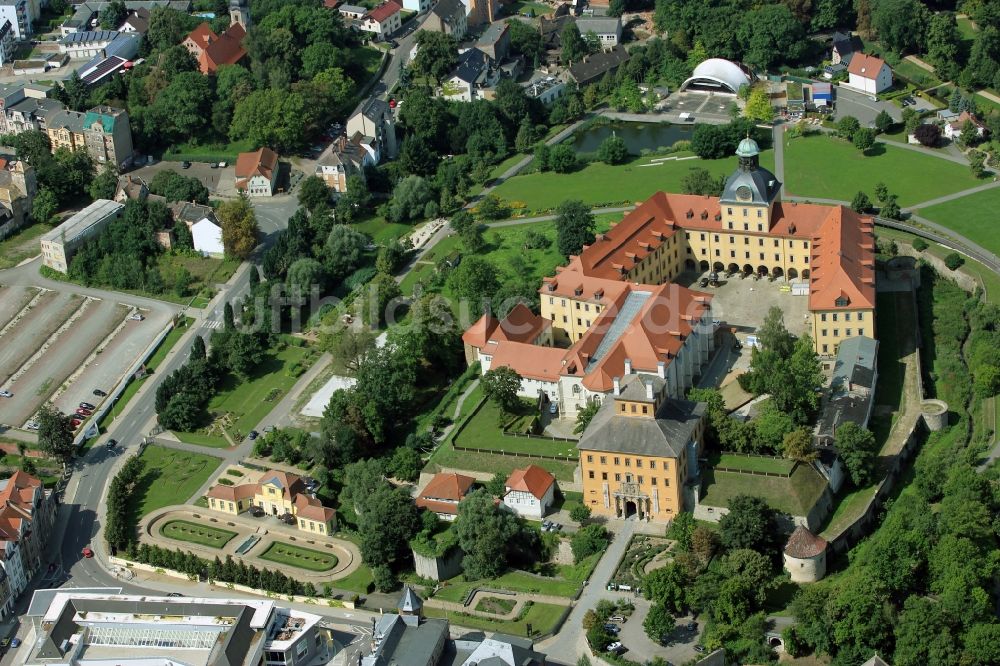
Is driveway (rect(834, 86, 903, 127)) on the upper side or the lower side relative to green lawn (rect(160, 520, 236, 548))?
upper

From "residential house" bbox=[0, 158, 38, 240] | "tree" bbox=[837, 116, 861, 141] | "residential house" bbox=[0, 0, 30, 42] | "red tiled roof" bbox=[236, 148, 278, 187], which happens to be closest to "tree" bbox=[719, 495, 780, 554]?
"tree" bbox=[837, 116, 861, 141]

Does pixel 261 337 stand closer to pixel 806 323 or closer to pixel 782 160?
pixel 806 323

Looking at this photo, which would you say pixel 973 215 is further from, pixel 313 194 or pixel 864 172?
pixel 313 194

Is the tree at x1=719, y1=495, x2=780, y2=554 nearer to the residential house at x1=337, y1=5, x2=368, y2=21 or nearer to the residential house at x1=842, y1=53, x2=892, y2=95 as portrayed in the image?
the residential house at x1=842, y1=53, x2=892, y2=95

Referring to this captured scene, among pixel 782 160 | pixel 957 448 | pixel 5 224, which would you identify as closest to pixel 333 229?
pixel 5 224

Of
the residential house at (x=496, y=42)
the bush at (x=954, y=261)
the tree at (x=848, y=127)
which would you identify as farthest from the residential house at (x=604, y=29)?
the bush at (x=954, y=261)

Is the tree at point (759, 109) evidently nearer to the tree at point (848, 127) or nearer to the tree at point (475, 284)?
the tree at point (848, 127)

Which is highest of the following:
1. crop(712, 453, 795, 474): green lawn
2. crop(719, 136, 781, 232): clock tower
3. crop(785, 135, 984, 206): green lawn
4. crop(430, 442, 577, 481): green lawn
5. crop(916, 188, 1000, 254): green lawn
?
crop(719, 136, 781, 232): clock tower
